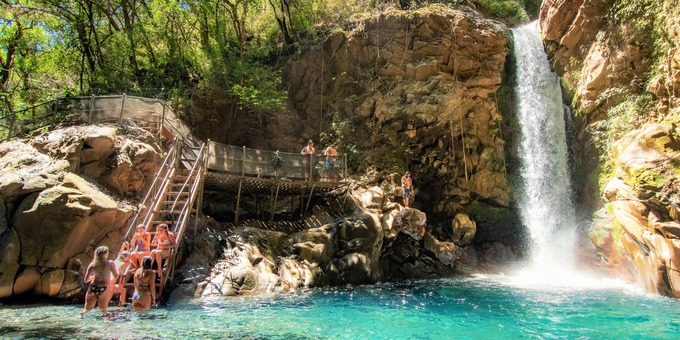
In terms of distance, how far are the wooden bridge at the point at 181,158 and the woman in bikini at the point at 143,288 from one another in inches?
93.2

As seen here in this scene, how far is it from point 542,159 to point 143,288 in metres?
18.4

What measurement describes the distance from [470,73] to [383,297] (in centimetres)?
1360

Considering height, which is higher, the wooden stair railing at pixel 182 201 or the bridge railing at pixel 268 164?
the bridge railing at pixel 268 164

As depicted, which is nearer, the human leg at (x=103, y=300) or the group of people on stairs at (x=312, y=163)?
the human leg at (x=103, y=300)

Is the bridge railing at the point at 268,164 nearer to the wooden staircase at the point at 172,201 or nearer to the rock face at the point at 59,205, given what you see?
the wooden staircase at the point at 172,201

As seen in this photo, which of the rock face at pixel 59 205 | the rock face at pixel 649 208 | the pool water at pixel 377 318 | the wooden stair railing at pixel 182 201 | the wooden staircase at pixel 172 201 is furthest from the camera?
the rock face at pixel 649 208

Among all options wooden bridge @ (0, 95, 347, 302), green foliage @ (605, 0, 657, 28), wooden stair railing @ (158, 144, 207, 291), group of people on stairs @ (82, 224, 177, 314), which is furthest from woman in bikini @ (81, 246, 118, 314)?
green foliage @ (605, 0, 657, 28)

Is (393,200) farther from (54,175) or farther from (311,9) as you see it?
(311,9)

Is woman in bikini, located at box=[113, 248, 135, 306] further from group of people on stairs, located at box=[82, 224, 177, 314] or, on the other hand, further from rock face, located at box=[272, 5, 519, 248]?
rock face, located at box=[272, 5, 519, 248]

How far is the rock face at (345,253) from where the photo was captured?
11148 mm

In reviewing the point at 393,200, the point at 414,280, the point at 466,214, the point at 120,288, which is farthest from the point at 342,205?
the point at 120,288

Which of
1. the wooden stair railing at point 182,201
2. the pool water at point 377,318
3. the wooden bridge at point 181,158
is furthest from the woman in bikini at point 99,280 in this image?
the wooden bridge at point 181,158

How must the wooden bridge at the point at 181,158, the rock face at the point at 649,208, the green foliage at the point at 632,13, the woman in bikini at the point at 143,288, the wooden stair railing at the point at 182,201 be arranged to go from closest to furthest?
the woman in bikini at the point at 143,288, the wooden stair railing at the point at 182,201, the rock face at the point at 649,208, the wooden bridge at the point at 181,158, the green foliage at the point at 632,13

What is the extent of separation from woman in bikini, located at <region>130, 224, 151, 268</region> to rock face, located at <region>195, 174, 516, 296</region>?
5.94 ft
